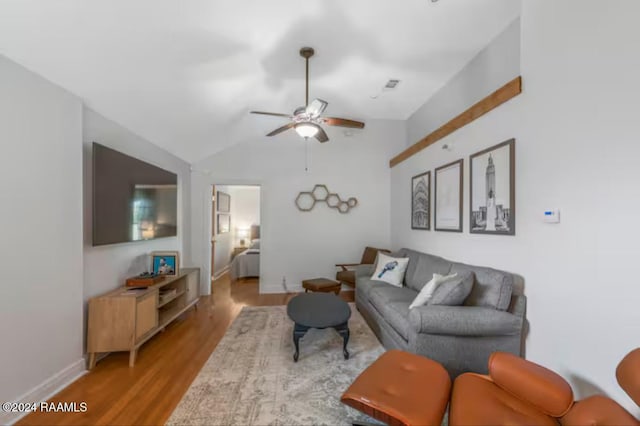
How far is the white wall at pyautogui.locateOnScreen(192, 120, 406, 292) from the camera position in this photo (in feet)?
16.1

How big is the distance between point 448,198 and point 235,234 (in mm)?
6379

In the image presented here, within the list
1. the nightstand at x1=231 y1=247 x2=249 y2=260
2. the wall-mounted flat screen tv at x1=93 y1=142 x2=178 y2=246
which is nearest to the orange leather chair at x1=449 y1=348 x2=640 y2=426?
the wall-mounted flat screen tv at x1=93 y1=142 x2=178 y2=246

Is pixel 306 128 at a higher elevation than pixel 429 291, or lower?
higher

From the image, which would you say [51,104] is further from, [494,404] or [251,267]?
[251,267]

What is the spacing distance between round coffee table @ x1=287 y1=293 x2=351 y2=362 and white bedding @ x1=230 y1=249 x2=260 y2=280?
319cm

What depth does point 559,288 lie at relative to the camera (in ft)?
6.09

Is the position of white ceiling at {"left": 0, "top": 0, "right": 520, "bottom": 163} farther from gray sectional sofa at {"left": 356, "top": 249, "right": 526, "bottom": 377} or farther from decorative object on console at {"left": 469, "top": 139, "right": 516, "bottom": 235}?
gray sectional sofa at {"left": 356, "top": 249, "right": 526, "bottom": 377}

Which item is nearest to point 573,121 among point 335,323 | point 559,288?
point 559,288

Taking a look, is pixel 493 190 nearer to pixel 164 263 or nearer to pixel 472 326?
pixel 472 326

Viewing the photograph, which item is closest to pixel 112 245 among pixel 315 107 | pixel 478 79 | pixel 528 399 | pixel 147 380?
pixel 147 380

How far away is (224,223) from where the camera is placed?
22.3ft

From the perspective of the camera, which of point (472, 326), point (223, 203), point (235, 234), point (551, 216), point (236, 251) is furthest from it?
point (235, 234)

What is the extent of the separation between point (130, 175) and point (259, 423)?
2.64 metres

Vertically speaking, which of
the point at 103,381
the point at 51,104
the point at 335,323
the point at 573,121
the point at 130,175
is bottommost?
the point at 103,381
